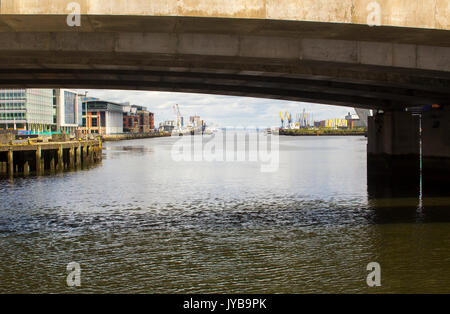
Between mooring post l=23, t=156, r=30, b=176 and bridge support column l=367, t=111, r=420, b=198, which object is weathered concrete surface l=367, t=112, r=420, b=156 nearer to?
bridge support column l=367, t=111, r=420, b=198

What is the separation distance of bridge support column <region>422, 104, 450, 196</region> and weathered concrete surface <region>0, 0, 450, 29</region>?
30875mm

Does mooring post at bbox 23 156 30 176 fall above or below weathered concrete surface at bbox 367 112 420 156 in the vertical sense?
below

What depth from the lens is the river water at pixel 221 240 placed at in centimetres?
1484

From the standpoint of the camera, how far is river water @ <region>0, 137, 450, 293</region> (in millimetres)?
14836

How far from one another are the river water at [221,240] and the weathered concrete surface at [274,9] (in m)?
8.27

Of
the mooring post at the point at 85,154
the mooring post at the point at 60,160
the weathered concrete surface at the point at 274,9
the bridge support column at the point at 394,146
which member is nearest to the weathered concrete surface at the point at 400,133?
the bridge support column at the point at 394,146

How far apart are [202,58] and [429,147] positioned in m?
37.4

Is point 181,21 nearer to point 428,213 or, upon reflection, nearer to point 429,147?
point 428,213

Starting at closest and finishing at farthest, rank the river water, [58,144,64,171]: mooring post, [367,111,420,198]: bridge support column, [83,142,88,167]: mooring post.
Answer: the river water < [367,111,420,198]: bridge support column < [58,144,64,171]: mooring post < [83,142,88,167]: mooring post

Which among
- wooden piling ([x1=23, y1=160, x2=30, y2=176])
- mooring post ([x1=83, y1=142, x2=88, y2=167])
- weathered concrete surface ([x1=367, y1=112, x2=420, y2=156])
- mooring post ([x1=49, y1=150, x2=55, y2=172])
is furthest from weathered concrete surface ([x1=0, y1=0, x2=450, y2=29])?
mooring post ([x1=83, y1=142, x2=88, y2=167])

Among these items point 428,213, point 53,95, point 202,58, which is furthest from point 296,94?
point 53,95

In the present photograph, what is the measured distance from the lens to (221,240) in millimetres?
20297

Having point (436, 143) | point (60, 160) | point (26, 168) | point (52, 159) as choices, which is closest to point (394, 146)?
point (436, 143)

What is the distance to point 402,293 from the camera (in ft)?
45.6
